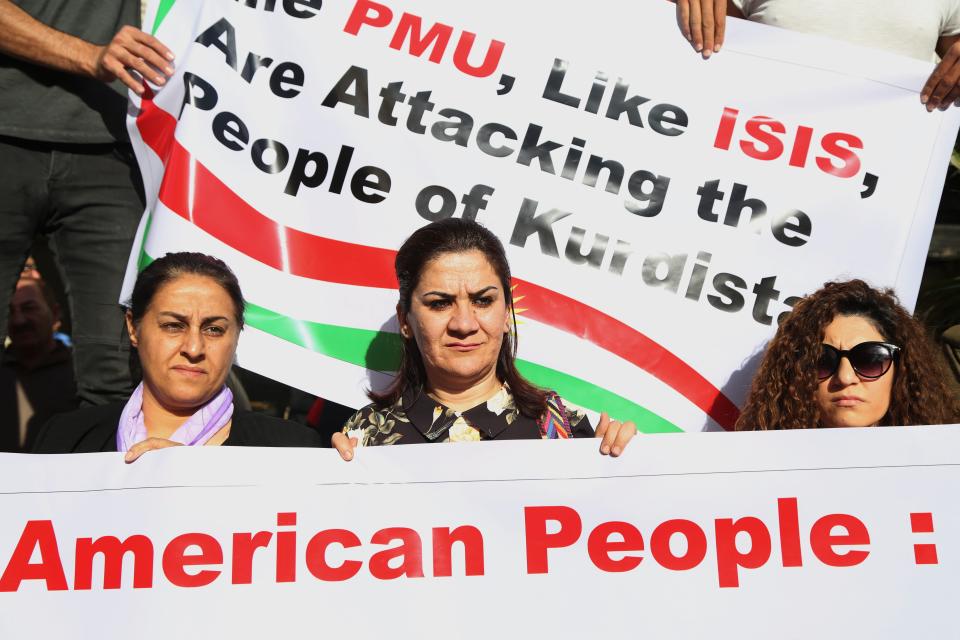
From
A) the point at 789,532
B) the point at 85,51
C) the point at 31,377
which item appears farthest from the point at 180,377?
the point at 31,377

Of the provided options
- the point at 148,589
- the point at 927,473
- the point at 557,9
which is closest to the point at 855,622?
the point at 927,473

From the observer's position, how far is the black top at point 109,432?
2.82 m

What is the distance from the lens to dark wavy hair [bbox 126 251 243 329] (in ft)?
9.42

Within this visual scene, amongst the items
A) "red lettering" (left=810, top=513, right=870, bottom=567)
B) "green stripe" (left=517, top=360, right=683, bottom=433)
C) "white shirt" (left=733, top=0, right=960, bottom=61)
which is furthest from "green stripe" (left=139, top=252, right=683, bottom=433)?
"white shirt" (left=733, top=0, right=960, bottom=61)

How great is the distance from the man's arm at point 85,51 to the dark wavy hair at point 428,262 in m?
1.08

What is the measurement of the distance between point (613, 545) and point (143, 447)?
107cm

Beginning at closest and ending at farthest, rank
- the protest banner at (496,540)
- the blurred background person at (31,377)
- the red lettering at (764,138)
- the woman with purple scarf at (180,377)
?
the protest banner at (496,540) < the woman with purple scarf at (180,377) < the red lettering at (764,138) < the blurred background person at (31,377)

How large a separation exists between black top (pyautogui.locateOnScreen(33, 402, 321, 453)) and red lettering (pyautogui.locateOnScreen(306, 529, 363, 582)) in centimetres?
49

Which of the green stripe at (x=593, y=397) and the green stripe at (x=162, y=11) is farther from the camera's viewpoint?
the green stripe at (x=162, y=11)

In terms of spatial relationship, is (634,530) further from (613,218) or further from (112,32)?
(112,32)

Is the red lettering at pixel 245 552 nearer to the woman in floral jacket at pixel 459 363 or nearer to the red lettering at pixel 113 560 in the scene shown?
the red lettering at pixel 113 560

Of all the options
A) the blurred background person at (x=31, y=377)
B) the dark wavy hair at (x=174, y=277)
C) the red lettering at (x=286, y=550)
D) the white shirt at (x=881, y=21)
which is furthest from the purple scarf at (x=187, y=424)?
the blurred background person at (x=31, y=377)

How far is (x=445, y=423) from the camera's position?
271 centimetres

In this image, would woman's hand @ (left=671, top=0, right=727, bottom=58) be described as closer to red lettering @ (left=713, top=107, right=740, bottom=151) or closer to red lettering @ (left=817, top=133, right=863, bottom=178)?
red lettering @ (left=713, top=107, right=740, bottom=151)
